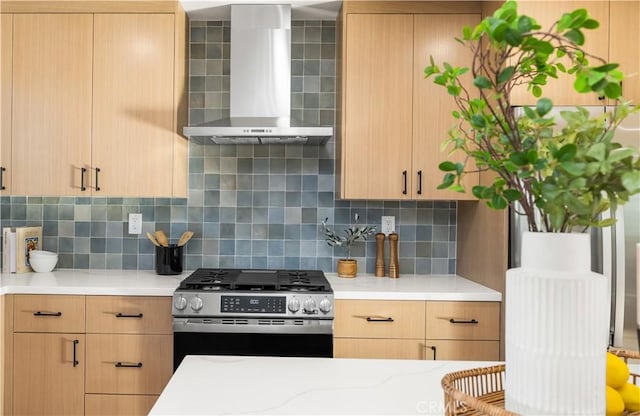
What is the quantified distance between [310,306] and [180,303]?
0.63 meters

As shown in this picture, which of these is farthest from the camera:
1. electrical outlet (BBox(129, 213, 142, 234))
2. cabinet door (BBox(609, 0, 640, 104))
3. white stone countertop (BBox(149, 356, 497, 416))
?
electrical outlet (BBox(129, 213, 142, 234))

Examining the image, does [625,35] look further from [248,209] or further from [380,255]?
[248,209]

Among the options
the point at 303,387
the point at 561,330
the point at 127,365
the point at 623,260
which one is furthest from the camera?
the point at 127,365

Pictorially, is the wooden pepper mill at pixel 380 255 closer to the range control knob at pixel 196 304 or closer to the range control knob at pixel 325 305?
the range control knob at pixel 325 305

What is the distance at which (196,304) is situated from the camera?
7.95ft

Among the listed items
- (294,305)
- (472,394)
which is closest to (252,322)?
(294,305)

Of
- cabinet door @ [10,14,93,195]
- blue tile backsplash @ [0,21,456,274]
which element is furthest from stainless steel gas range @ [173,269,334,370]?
cabinet door @ [10,14,93,195]

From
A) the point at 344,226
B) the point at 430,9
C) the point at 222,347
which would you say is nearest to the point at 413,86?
the point at 430,9

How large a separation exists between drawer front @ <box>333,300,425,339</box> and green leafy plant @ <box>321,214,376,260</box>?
0.59 meters

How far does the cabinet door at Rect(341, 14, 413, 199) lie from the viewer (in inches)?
108

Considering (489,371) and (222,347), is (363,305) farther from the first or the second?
(489,371)

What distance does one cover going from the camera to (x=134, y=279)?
2777 millimetres

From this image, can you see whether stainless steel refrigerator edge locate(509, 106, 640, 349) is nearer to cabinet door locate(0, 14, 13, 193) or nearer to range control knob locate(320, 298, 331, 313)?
range control knob locate(320, 298, 331, 313)

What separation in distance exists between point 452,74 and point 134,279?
96.3 inches
